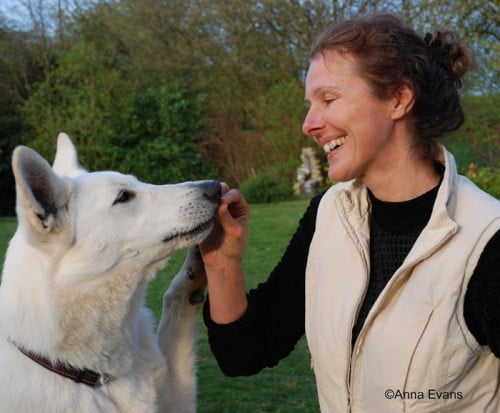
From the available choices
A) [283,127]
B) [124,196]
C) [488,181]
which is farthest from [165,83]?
[124,196]

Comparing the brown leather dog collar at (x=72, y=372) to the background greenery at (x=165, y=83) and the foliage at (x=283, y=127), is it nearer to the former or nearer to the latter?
the background greenery at (x=165, y=83)

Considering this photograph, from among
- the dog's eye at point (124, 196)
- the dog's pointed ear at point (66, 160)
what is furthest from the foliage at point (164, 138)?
the dog's eye at point (124, 196)

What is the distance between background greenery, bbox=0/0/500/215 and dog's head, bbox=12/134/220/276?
1344cm

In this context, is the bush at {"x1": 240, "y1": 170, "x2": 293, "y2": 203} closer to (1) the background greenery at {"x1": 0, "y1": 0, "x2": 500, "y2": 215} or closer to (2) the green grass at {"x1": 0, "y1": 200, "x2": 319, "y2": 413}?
(1) the background greenery at {"x1": 0, "y1": 0, "x2": 500, "y2": 215}

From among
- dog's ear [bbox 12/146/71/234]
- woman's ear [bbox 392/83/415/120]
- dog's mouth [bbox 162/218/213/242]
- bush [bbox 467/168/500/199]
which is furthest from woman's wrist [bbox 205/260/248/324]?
bush [bbox 467/168/500/199]

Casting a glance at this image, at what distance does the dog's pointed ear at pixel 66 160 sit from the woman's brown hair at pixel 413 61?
1.24m

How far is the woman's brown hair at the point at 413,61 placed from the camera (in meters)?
1.85

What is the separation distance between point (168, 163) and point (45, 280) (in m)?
15.1

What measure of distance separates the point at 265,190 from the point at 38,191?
13.4 m

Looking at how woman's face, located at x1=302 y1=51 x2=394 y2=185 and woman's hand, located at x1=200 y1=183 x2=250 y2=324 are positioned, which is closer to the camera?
woman's face, located at x1=302 y1=51 x2=394 y2=185

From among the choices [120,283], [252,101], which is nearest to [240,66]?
[252,101]

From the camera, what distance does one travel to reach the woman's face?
186 cm

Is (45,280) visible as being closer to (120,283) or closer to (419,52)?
(120,283)

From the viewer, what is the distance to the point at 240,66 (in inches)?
739
